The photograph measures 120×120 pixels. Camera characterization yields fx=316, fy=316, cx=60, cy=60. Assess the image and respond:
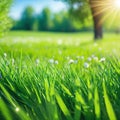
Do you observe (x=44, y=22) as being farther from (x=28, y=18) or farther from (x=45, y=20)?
(x=28, y=18)

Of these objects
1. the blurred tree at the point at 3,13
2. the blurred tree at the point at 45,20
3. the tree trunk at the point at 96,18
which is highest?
the blurred tree at the point at 3,13

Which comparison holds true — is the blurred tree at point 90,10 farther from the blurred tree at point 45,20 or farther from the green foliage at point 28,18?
the blurred tree at point 45,20

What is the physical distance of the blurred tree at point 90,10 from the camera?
21258mm

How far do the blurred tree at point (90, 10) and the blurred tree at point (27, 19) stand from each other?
8835 centimetres

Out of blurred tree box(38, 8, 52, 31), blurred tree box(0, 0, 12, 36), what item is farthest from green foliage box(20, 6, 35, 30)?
blurred tree box(0, 0, 12, 36)

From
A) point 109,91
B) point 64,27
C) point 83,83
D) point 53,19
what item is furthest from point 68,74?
point 53,19

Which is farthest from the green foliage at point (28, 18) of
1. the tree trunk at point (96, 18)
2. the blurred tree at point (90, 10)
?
the tree trunk at point (96, 18)

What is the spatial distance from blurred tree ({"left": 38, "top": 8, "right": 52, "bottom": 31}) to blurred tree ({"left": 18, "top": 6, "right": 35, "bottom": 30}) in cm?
326

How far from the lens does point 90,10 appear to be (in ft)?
85.7

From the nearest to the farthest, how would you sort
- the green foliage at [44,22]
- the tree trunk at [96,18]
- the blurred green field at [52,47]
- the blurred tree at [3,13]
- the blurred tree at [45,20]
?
the blurred tree at [3,13]
the blurred green field at [52,47]
the tree trunk at [96,18]
the green foliage at [44,22]
the blurred tree at [45,20]

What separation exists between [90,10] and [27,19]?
100849 mm

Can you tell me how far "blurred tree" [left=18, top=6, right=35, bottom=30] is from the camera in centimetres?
11744

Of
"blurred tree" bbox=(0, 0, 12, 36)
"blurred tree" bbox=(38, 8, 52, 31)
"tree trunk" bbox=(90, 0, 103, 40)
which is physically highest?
"blurred tree" bbox=(0, 0, 12, 36)

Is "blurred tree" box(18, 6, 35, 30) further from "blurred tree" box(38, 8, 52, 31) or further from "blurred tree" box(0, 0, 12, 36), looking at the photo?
"blurred tree" box(0, 0, 12, 36)
